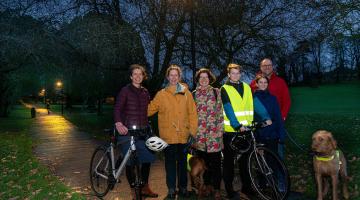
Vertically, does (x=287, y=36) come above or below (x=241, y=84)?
above

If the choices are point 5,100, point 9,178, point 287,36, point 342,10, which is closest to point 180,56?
point 287,36

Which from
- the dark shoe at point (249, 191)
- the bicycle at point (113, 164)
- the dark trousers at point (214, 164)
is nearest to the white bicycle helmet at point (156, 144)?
the bicycle at point (113, 164)

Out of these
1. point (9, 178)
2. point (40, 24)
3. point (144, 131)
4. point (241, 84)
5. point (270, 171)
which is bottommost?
point (9, 178)

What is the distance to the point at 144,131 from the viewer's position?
6.06 meters

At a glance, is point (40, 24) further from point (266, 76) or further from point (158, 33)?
point (266, 76)

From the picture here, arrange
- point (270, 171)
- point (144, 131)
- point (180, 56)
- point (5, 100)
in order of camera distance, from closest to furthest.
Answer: point (270, 171), point (144, 131), point (180, 56), point (5, 100)

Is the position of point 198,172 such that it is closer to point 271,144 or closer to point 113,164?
point 271,144

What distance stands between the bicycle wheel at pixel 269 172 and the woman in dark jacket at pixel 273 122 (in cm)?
30

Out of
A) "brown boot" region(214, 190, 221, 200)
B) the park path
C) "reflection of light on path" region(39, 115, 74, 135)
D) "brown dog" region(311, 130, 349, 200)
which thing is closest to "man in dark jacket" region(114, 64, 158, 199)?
the park path

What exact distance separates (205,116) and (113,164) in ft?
5.21

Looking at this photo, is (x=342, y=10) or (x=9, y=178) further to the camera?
(x=342, y=10)

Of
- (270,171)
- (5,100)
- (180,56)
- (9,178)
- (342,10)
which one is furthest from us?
(5,100)

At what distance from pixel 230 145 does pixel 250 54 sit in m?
9.01

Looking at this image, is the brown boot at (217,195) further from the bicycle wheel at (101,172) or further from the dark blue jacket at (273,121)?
the bicycle wheel at (101,172)
